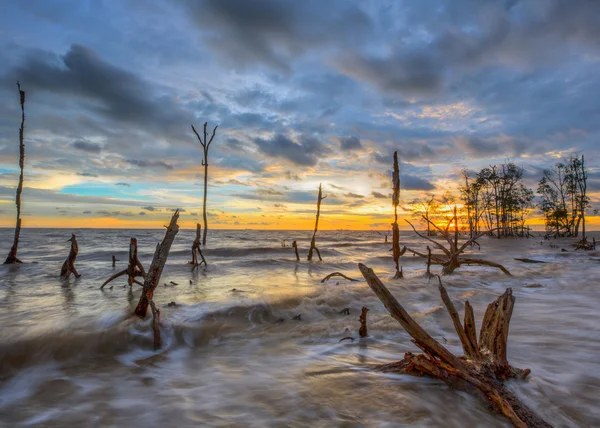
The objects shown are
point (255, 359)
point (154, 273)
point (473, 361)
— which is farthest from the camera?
point (154, 273)

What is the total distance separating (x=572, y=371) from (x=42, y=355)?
8464 mm

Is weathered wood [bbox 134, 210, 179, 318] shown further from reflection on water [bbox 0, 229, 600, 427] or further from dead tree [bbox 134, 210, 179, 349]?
reflection on water [bbox 0, 229, 600, 427]

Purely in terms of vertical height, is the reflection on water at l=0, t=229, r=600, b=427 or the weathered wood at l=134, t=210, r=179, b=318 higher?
the weathered wood at l=134, t=210, r=179, b=318

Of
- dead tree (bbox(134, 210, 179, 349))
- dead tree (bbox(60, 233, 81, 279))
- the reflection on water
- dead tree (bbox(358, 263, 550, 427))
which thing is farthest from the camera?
dead tree (bbox(60, 233, 81, 279))

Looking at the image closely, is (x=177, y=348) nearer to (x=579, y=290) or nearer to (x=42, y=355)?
(x=42, y=355)

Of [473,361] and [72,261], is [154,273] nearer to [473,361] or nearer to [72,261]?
[473,361]

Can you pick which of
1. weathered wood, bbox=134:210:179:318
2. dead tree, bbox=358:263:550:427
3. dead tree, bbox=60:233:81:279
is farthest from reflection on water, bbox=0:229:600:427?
dead tree, bbox=60:233:81:279

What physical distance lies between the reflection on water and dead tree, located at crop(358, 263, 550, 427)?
0.15 metres

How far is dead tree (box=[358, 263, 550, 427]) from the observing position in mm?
3248

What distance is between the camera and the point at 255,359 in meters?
5.50

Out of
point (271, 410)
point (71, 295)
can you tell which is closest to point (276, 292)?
point (71, 295)

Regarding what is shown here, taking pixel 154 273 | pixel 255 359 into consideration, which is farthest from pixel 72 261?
pixel 255 359

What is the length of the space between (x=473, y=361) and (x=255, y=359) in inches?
133

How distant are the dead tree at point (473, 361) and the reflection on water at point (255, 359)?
0.15 metres
